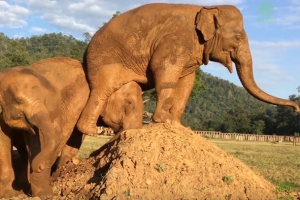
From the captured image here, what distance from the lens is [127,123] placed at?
31.8 feet

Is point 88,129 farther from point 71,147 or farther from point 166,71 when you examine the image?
point 166,71

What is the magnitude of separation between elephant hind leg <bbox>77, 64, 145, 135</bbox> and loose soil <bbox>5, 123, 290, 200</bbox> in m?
0.76

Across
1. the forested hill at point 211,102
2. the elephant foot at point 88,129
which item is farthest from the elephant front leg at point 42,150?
the forested hill at point 211,102

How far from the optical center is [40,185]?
339 inches

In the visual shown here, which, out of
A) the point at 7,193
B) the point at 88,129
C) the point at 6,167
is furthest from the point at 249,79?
the point at 7,193

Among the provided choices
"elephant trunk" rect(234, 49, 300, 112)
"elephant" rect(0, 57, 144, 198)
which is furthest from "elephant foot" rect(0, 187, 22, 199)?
"elephant trunk" rect(234, 49, 300, 112)

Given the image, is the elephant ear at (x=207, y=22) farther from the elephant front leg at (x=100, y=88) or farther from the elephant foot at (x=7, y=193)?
the elephant foot at (x=7, y=193)

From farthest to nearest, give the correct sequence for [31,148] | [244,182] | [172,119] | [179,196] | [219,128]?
[219,128], [172,119], [31,148], [244,182], [179,196]

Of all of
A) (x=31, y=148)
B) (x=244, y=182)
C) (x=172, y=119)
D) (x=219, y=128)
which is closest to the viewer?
(x=244, y=182)

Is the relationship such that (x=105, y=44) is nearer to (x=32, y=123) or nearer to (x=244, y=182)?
(x=32, y=123)

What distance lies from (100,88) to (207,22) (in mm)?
2268

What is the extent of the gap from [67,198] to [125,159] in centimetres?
114

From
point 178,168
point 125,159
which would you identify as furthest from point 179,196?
point 125,159

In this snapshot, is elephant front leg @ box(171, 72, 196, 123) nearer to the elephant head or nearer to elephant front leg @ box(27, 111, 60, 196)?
the elephant head
